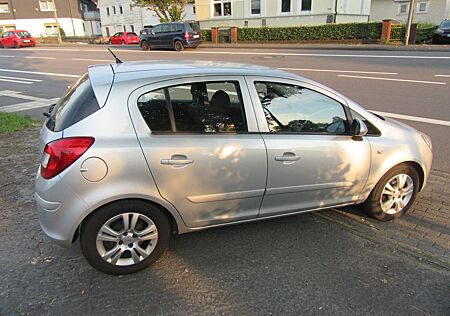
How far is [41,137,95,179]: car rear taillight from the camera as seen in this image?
2.43 m

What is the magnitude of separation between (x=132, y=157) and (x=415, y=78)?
1099 centimetres

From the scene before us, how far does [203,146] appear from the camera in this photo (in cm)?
267

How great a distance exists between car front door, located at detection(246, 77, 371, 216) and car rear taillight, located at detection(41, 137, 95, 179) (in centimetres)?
132

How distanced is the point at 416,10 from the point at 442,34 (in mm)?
19055

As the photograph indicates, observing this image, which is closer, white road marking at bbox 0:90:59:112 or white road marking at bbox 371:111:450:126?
white road marking at bbox 371:111:450:126

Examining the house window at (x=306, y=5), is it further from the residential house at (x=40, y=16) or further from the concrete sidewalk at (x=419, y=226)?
the residential house at (x=40, y=16)

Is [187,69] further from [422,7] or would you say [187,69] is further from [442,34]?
[422,7]

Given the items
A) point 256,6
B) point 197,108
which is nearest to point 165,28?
point 256,6

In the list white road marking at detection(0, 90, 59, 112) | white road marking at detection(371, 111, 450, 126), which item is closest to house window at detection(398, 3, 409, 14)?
white road marking at detection(371, 111, 450, 126)

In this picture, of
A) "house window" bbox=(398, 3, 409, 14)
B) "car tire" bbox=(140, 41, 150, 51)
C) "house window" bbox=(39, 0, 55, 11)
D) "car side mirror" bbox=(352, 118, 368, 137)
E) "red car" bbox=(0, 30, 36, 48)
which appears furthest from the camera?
"house window" bbox=(39, 0, 55, 11)

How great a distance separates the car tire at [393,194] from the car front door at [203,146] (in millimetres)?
1242

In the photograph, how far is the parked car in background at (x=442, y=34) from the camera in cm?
2054

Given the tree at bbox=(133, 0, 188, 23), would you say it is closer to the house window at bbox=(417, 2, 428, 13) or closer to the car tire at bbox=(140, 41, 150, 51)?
the car tire at bbox=(140, 41, 150, 51)

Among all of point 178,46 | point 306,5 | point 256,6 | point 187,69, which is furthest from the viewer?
point 256,6
